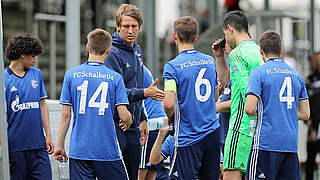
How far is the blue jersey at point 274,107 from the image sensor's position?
589 cm

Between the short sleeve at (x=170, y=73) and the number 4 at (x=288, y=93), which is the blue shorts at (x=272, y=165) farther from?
the short sleeve at (x=170, y=73)

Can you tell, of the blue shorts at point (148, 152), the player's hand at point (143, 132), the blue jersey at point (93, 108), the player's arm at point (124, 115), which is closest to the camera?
the blue jersey at point (93, 108)

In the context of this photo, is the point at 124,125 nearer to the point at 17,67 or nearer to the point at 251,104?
the point at 251,104

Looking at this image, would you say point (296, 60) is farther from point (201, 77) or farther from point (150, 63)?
point (201, 77)

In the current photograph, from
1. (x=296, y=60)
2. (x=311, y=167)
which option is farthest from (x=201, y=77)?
(x=296, y=60)

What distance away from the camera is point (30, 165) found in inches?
260

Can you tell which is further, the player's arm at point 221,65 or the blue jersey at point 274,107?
the player's arm at point 221,65

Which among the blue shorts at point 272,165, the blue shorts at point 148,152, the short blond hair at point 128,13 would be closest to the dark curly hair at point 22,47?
the short blond hair at point 128,13

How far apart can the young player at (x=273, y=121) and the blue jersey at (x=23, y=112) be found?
Answer: 214cm

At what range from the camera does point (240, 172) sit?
6461 millimetres

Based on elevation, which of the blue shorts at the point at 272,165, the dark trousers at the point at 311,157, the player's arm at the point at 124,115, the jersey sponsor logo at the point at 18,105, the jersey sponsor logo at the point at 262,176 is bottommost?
the dark trousers at the point at 311,157

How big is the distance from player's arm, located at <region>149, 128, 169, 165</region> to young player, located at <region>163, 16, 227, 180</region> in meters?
0.53

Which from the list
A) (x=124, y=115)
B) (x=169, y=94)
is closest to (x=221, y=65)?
(x=169, y=94)

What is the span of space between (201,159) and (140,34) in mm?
11431
